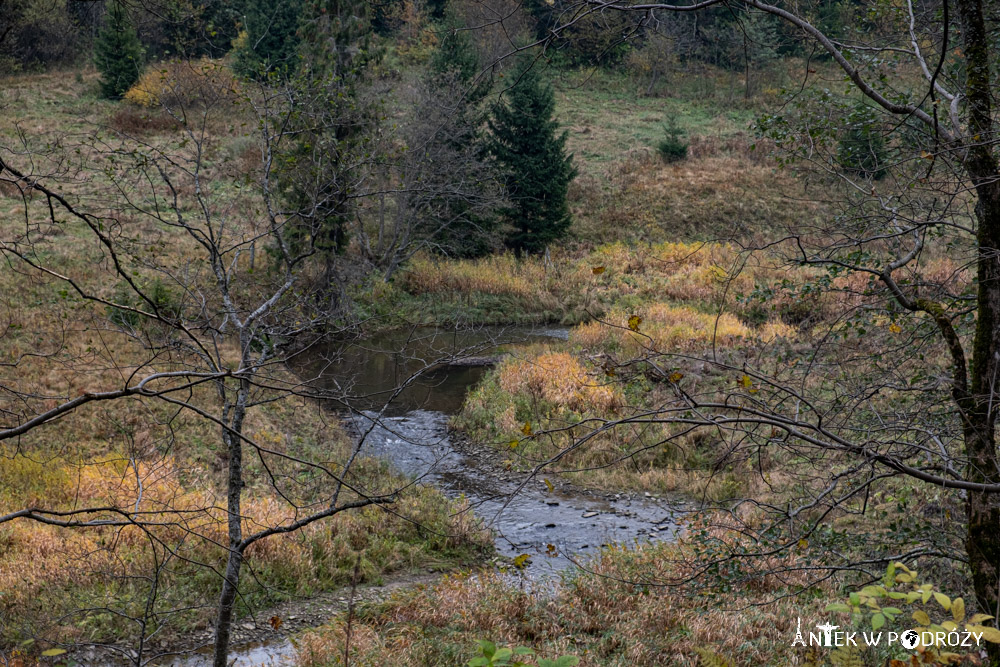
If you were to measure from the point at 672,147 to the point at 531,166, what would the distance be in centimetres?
1070

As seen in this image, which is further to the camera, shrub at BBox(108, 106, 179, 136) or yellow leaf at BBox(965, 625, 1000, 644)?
shrub at BBox(108, 106, 179, 136)

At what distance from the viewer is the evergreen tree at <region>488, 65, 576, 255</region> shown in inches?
973

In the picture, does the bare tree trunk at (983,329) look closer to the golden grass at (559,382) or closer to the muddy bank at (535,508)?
the muddy bank at (535,508)

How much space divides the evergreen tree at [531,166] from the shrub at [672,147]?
904 cm

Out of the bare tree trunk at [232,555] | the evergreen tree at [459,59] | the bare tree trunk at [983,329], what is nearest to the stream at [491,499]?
the bare tree trunk at [232,555]

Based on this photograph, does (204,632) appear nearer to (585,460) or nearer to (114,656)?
(114,656)

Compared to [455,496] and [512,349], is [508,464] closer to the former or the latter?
[455,496]

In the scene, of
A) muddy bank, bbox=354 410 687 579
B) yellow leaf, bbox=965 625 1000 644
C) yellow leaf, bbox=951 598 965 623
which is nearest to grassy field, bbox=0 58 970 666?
muddy bank, bbox=354 410 687 579

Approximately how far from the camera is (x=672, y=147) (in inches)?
1286

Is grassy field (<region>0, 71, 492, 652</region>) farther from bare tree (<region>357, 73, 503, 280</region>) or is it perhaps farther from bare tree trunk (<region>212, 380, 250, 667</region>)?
bare tree (<region>357, 73, 503, 280</region>)

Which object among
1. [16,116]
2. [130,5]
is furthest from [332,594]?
[16,116]

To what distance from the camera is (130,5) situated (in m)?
3.57

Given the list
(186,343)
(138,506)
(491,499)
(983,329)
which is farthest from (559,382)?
(138,506)

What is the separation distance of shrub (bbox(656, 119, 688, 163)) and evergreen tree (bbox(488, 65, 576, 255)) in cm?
904
